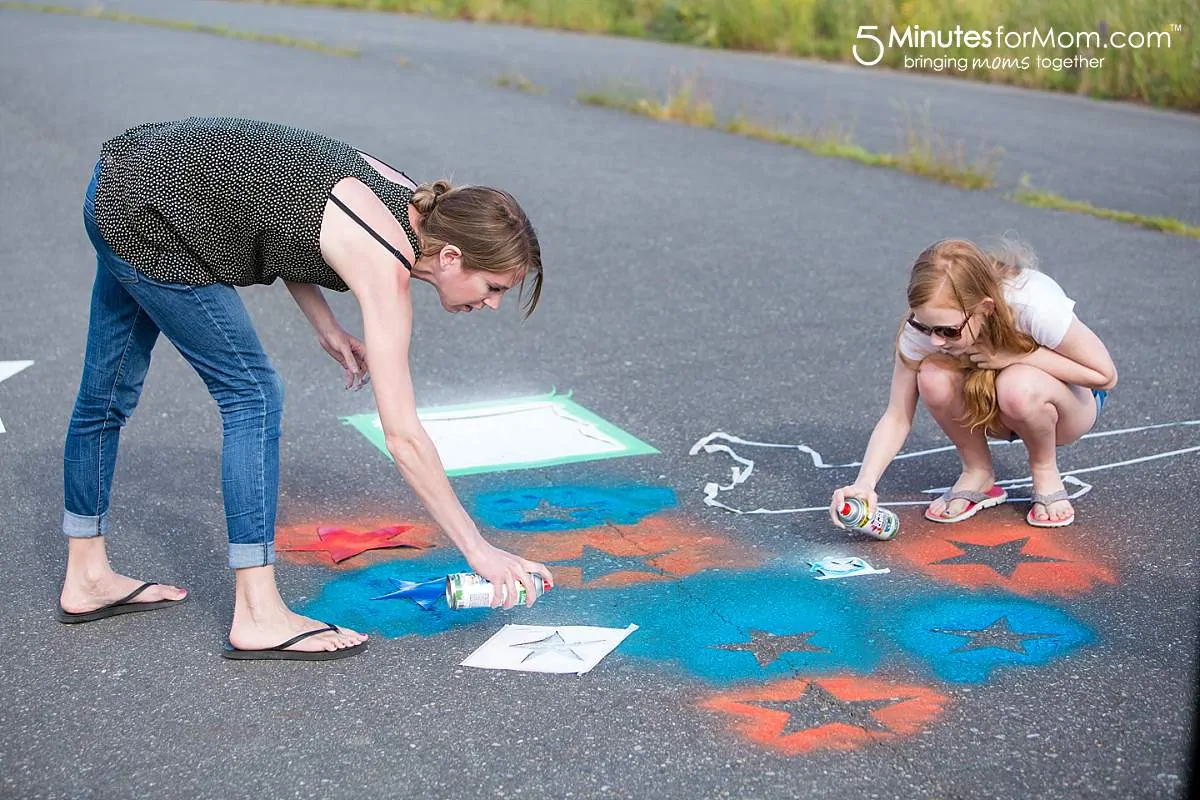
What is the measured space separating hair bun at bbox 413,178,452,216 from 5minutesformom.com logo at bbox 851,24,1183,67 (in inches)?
479

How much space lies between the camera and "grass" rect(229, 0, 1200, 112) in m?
13.7

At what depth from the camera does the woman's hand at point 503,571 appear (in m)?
3.25

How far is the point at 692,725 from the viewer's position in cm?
326

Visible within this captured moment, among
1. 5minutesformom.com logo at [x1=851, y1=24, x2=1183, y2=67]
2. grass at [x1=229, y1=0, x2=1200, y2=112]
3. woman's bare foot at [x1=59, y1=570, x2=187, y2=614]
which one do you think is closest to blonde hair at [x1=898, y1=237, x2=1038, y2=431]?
woman's bare foot at [x1=59, y1=570, x2=187, y2=614]

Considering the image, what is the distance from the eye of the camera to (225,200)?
3.28m

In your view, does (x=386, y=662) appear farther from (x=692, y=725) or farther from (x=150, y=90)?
(x=150, y=90)

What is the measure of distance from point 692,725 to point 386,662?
0.84 meters

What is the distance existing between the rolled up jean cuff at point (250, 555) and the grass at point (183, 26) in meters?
14.5

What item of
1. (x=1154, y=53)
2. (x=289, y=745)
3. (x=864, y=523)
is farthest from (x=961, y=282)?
(x=1154, y=53)

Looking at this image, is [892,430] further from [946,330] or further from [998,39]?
[998,39]

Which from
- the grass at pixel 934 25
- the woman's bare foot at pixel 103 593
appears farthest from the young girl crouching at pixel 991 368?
the grass at pixel 934 25

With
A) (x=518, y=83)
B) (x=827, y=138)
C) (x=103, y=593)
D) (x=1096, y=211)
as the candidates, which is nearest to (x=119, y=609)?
(x=103, y=593)

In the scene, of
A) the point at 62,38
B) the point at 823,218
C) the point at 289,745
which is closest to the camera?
the point at 289,745

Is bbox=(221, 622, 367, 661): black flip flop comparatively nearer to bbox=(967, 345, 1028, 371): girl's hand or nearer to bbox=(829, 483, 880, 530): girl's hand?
bbox=(829, 483, 880, 530): girl's hand
